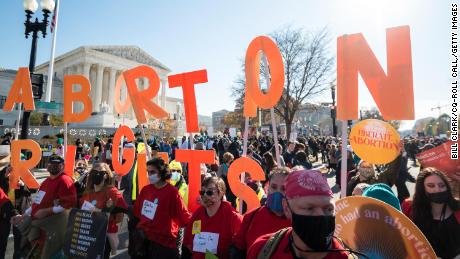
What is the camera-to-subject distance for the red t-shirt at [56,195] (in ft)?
12.9

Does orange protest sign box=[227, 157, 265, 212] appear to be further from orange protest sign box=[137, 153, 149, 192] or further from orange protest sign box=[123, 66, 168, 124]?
orange protest sign box=[123, 66, 168, 124]

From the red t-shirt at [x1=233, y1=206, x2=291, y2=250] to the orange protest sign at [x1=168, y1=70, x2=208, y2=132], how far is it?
253 centimetres

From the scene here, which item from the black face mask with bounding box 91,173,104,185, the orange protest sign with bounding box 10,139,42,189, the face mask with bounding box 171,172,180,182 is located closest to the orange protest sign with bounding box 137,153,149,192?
the face mask with bounding box 171,172,180,182

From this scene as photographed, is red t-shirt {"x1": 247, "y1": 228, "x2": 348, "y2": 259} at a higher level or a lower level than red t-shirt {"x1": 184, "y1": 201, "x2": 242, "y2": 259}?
higher

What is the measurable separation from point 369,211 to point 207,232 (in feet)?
5.28

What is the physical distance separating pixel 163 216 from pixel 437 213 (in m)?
2.72

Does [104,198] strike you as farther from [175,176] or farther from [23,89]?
[23,89]

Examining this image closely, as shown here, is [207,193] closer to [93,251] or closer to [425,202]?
[93,251]

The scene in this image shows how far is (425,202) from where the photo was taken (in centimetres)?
288

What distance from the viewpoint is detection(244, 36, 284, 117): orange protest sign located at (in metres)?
4.17

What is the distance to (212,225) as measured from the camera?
3055mm

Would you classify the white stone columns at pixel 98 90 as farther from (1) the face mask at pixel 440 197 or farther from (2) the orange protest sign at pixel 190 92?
(1) the face mask at pixel 440 197

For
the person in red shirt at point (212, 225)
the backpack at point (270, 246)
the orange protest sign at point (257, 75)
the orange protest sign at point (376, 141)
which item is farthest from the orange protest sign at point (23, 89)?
the backpack at point (270, 246)

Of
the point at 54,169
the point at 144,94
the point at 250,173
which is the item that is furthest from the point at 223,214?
the point at 144,94
